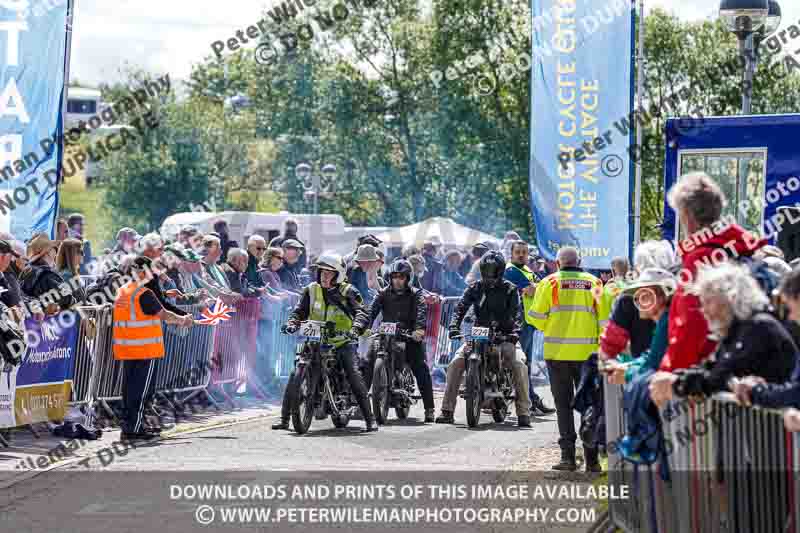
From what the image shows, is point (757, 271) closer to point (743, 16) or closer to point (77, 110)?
point (743, 16)

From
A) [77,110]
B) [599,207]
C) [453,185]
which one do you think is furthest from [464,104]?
[77,110]

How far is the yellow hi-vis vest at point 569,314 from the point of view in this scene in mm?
11711

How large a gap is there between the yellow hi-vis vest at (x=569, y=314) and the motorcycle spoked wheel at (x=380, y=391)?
10.7 ft

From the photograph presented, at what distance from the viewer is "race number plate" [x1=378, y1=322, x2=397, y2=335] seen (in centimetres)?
1514

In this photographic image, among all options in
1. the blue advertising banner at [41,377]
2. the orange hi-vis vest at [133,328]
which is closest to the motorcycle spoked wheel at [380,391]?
the orange hi-vis vest at [133,328]

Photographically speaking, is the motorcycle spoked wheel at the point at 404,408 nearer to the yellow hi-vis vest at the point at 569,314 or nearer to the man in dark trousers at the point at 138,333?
the man in dark trousers at the point at 138,333

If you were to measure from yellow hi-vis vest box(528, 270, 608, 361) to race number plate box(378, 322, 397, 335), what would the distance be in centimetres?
331

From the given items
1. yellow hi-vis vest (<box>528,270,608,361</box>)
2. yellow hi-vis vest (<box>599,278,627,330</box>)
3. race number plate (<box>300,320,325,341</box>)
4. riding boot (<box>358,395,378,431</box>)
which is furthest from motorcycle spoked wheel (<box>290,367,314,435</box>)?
yellow hi-vis vest (<box>599,278,627,330</box>)

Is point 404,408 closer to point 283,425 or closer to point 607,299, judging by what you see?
point 283,425

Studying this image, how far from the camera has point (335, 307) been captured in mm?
13953

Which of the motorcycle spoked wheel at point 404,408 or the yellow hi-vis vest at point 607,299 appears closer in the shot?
the yellow hi-vis vest at point 607,299

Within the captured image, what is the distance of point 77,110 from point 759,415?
141 meters

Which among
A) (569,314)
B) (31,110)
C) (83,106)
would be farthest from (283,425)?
(83,106)

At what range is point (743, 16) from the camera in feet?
47.7
